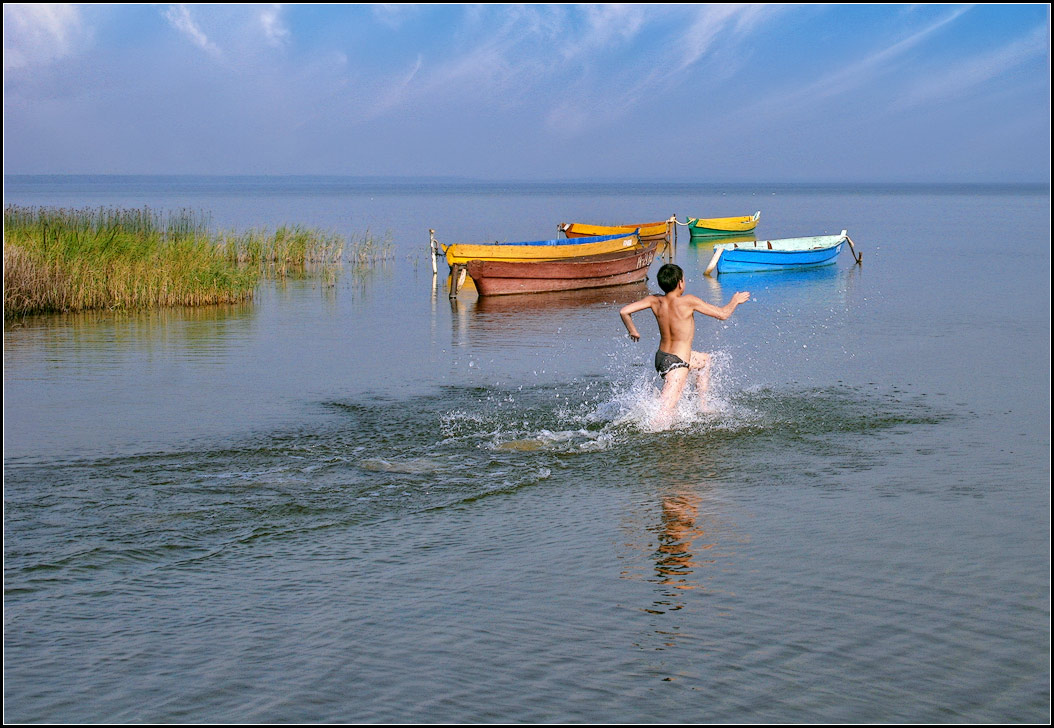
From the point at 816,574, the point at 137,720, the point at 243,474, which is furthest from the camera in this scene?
the point at 243,474

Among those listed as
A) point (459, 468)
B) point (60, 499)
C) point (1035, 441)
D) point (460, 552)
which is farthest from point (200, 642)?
point (1035, 441)

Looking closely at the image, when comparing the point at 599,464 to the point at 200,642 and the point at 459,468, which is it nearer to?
the point at 459,468

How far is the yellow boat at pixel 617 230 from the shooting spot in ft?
154

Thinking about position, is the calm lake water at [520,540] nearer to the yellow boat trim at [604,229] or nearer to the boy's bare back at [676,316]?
the boy's bare back at [676,316]

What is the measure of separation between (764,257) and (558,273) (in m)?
9.41

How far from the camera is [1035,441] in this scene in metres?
12.5

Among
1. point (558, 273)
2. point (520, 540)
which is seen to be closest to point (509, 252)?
point (558, 273)

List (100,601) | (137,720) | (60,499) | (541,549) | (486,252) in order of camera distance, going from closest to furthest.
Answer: (137,720)
(100,601)
(541,549)
(60,499)
(486,252)

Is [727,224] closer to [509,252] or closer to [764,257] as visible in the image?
[764,257]

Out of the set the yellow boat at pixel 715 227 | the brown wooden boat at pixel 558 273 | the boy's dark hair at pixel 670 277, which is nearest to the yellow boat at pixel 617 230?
the yellow boat at pixel 715 227

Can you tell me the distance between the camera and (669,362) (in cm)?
1267

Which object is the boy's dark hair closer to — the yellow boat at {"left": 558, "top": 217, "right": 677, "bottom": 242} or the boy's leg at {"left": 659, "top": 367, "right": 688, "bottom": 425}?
the boy's leg at {"left": 659, "top": 367, "right": 688, "bottom": 425}

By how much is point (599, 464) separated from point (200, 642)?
17.0ft

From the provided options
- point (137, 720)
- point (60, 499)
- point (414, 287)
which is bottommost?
point (137, 720)
